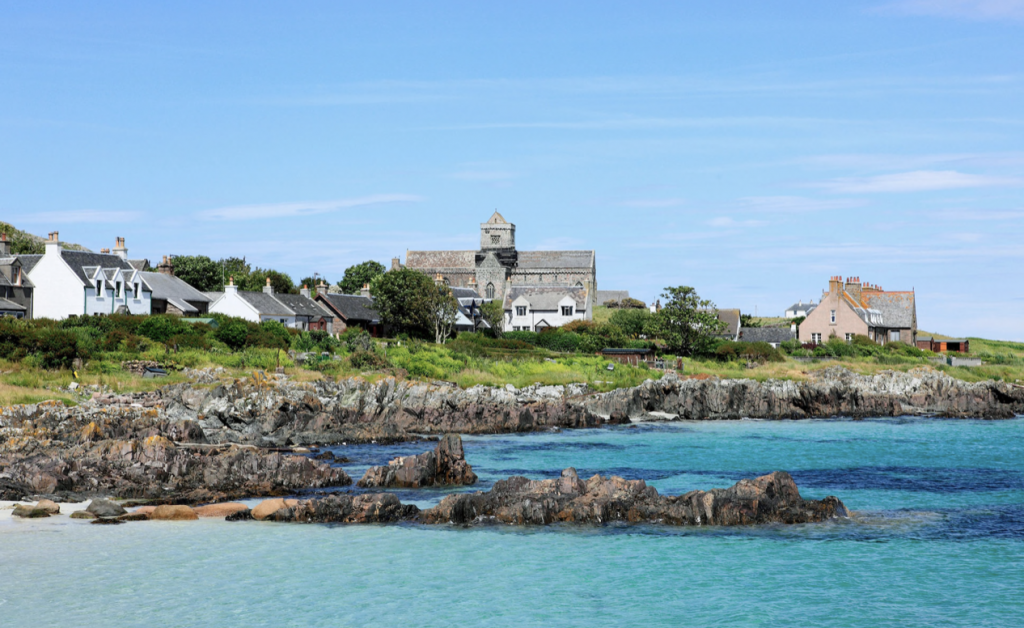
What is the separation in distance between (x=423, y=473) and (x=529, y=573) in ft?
33.7

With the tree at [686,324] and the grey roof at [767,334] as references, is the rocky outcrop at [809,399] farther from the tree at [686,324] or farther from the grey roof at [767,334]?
the grey roof at [767,334]

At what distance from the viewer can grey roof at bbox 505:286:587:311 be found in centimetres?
11488

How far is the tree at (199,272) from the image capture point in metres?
104

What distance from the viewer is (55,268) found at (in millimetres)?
66938

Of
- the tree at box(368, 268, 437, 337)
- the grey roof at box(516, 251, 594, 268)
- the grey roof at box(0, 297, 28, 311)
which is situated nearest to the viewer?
the grey roof at box(0, 297, 28, 311)

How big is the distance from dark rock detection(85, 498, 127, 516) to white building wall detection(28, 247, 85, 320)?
4758cm

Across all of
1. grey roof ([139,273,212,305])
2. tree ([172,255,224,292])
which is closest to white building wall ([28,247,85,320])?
grey roof ([139,273,212,305])

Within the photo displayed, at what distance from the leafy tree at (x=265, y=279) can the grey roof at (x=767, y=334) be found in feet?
185

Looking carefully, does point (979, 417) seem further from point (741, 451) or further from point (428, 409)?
point (428, 409)

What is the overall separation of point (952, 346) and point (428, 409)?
66630mm

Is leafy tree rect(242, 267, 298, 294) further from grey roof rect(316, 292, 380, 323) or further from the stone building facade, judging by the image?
the stone building facade

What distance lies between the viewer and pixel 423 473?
29500 mm

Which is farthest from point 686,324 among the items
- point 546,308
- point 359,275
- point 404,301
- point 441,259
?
point 441,259

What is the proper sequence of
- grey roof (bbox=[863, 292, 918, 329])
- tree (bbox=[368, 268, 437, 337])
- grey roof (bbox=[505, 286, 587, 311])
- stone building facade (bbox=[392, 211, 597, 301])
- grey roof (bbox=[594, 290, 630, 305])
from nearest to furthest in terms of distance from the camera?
tree (bbox=[368, 268, 437, 337])
grey roof (bbox=[863, 292, 918, 329])
grey roof (bbox=[505, 286, 587, 311])
stone building facade (bbox=[392, 211, 597, 301])
grey roof (bbox=[594, 290, 630, 305])
